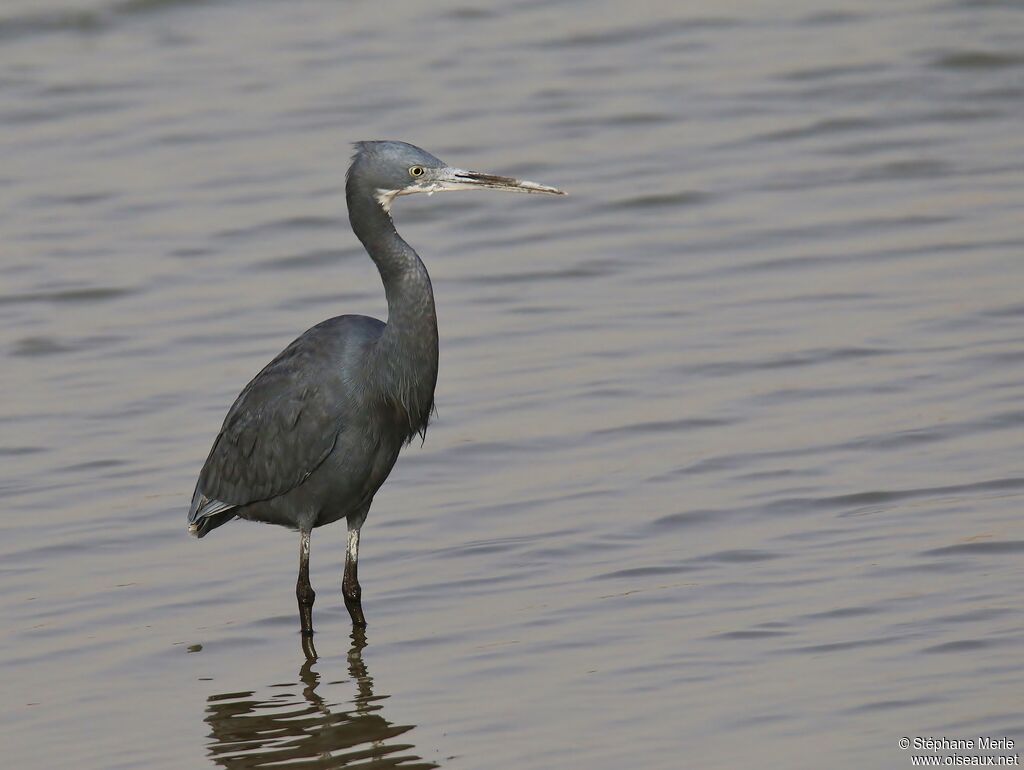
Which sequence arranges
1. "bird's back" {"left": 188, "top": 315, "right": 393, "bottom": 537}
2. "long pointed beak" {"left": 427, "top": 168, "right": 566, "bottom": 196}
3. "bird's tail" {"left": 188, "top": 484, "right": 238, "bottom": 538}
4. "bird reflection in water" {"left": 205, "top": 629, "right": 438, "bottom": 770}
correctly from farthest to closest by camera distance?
"bird's tail" {"left": 188, "top": 484, "right": 238, "bottom": 538}
"bird's back" {"left": 188, "top": 315, "right": 393, "bottom": 537}
"long pointed beak" {"left": 427, "top": 168, "right": 566, "bottom": 196}
"bird reflection in water" {"left": 205, "top": 629, "right": 438, "bottom": 770}

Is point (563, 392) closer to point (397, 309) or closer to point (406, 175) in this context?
point (397, 309)

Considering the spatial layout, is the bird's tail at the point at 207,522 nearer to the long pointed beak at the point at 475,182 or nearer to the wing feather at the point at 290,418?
the wing feather at the point at 290,418

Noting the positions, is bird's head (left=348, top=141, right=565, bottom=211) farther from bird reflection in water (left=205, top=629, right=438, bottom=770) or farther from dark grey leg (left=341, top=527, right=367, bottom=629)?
bird reflection in water (left=205, top=629, right=438, bottom=770)

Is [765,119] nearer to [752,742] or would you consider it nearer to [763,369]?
[763,369]

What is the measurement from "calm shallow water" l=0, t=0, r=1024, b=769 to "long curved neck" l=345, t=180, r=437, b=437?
2.90ft

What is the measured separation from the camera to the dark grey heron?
679cm

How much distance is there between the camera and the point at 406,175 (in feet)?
22.2

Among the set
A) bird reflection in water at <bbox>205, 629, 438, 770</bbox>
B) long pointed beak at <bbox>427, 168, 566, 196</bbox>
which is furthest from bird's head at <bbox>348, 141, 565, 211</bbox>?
bird reflection in water at <bbox>205, 629, 438, 770</bbox>

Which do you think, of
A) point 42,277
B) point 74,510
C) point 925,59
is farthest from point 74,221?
point 925,59

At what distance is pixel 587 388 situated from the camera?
9.29m

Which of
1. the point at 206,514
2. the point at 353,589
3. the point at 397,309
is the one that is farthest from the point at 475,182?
the point at 206,514

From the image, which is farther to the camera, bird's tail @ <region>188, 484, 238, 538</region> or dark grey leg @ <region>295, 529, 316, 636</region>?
bird's tail @ <region>188, 484, 238, 538</region>

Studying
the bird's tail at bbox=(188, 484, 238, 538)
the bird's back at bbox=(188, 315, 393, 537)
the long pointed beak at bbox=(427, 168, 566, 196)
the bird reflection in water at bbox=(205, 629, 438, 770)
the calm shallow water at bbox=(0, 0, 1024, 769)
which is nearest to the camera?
the bird reflection in water at bbox=(205, 629, 438, 770)

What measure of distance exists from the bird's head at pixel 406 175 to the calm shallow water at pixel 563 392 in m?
1.55
